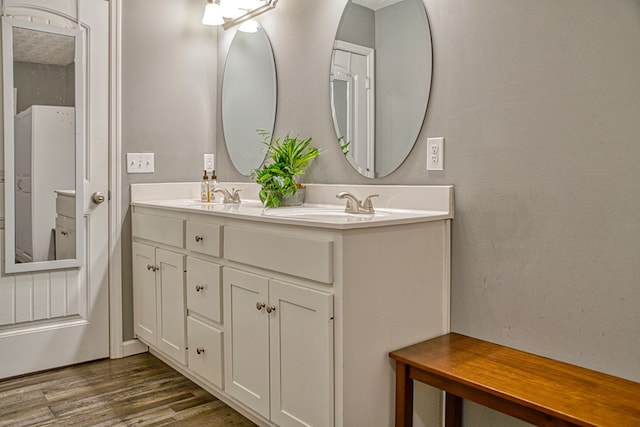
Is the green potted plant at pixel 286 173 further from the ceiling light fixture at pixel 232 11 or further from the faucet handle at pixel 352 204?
the ceiling light fixture at pixel 232 11

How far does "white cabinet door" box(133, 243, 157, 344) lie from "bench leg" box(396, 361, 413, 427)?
146 cm

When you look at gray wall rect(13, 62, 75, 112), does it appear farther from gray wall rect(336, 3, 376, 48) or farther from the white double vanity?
gray wall rect(336, 3, 376, 48)

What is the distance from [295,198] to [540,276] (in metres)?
1.18

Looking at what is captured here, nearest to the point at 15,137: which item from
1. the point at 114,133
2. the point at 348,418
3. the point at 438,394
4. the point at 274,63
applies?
the point at 114,133

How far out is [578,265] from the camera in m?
1.54

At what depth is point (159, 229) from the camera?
257 cm

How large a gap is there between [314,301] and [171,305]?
1.11 meters

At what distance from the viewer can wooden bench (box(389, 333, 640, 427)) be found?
1.27 metres

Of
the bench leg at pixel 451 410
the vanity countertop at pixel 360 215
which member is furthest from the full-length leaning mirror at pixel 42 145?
the bench leg at pixel 451 410

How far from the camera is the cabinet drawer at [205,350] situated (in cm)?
214

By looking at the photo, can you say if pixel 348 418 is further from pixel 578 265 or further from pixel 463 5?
pixel 463 5

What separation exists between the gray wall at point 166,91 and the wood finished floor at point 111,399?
1.16 feet

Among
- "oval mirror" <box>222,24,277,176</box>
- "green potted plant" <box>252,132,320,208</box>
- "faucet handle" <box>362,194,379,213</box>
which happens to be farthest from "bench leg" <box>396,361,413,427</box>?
"oval mirror" <box>222,24,277,176</box>

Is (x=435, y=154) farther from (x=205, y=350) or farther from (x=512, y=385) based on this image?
(x=205, y=350)
